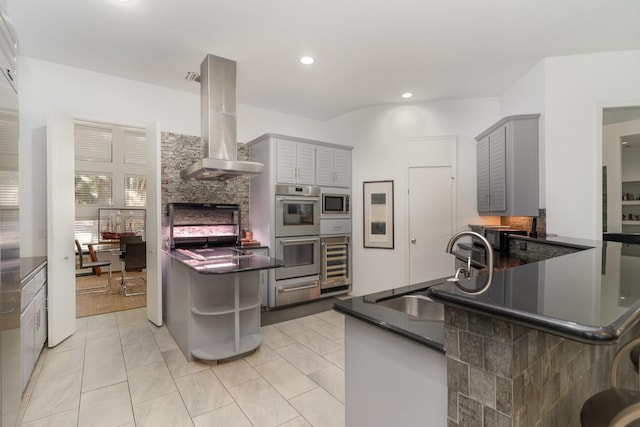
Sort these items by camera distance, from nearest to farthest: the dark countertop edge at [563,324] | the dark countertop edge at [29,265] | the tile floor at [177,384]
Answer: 1. the dark countertop edge at [563,324]
2. the tile floor at [177,384]
3. the dark countertop edge at [29,265]

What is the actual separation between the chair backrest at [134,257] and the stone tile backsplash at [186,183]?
1587 mm

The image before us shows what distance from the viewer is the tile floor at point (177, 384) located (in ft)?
6.59

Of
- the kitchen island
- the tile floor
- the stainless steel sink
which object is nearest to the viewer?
the stainless steel sink

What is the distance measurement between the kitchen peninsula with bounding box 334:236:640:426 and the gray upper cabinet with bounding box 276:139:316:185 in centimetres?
328

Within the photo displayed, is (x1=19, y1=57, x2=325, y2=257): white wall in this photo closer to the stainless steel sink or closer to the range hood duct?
the range hood duct

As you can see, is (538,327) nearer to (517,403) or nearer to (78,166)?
(517,403)

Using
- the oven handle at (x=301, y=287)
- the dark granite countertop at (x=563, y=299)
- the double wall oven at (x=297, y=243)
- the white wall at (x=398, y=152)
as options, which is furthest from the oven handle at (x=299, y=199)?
the dark granite countertop at (x=563, y=299)

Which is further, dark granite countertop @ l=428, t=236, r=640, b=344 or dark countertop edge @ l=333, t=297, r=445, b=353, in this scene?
dark countertop edge @ l=333, t=297, r=445, b=353

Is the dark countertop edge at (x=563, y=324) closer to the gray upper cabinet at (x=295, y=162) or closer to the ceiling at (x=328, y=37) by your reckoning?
the ceiling at (x=328, y=37)

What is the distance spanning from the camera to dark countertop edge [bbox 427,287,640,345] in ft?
1.96

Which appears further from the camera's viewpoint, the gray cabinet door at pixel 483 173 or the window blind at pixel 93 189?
the window blind at pixel 93 189

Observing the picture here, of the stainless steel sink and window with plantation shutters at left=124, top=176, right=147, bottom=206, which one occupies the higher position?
window with plantation shutters at left=124, top=176, right=147, bottom=206

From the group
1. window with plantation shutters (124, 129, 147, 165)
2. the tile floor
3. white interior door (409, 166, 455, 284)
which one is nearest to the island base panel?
the tile floor

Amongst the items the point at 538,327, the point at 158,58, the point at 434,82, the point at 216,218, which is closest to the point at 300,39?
the point at 158,58
